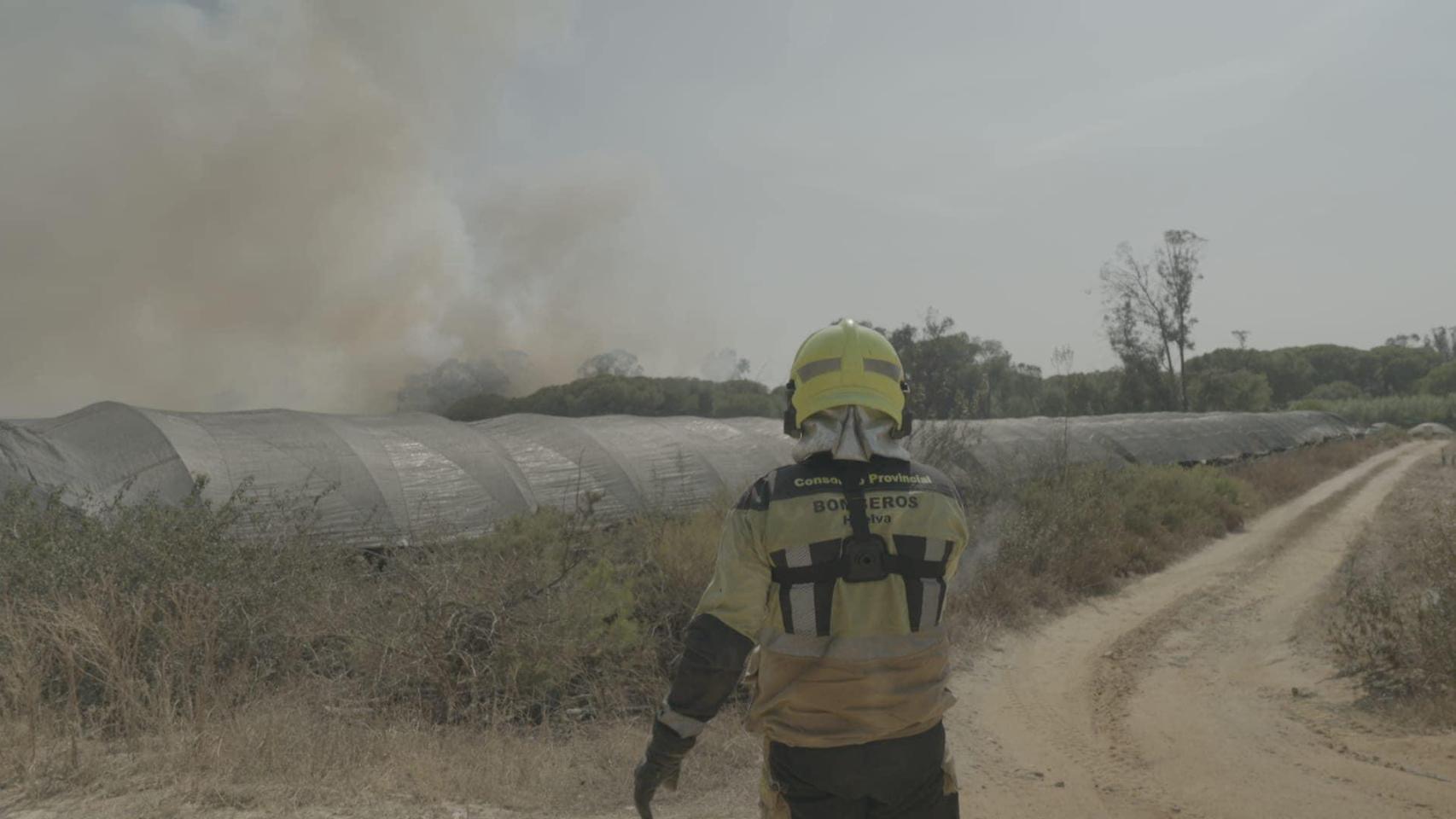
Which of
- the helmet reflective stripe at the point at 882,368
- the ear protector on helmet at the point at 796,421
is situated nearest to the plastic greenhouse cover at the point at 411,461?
the ear protector on helmet at the point at 796,421

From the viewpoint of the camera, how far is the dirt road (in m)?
4.76

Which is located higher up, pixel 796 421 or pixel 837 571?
pixel 796 421

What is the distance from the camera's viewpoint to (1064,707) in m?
6.53

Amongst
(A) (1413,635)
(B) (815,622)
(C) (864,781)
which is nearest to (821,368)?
(B) (815,622)

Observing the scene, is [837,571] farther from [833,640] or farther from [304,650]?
[304,650]

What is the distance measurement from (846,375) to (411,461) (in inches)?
369

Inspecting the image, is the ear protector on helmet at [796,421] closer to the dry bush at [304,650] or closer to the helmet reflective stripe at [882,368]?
the helmet reflective stripe at [882,368]

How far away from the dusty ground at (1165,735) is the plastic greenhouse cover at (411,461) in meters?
3.24

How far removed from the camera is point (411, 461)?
10.8 m

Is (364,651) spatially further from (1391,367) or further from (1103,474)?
(1391,367)

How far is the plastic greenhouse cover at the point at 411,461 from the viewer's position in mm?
8859

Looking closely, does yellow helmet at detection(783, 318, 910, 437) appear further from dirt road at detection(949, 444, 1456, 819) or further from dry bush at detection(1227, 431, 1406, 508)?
dry bush at detection(1227, 431, 1406, 508)

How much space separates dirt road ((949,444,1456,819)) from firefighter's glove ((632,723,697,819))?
3109mm

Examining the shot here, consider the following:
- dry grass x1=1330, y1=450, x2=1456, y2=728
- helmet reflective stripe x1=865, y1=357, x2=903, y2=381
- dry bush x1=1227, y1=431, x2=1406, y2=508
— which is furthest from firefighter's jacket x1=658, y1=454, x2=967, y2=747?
dry bush x1=1227, y1=431, x2=1406, y2=508
